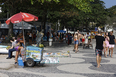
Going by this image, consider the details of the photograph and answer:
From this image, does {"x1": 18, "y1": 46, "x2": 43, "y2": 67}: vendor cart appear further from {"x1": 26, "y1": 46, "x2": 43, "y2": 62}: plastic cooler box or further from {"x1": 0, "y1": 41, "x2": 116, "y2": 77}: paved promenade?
{"x1": 0, "y1": 41, "x2": 116, "y2": 77}: paved promenade

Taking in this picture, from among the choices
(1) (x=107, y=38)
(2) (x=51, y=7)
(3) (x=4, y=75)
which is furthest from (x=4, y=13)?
(3) (x=4, y=75)

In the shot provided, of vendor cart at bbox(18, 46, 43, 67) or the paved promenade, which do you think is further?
Result: vendor cart at bbox(18, 46, 43, 67)

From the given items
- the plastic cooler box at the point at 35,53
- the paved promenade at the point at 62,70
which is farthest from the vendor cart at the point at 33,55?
the paved promenade at the point at 62,70

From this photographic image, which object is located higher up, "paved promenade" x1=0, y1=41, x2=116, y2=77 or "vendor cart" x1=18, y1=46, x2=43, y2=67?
"vendor cart" x1=18, y1=46, x2=43, y2=67

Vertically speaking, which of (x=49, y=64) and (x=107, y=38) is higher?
(x=107, y=38)

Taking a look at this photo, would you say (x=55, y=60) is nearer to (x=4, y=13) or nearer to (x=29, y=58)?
(x=29, y=58)

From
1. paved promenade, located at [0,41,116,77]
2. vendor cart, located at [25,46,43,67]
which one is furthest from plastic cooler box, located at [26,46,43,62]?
paved promenade, located at [0,41,116,77]

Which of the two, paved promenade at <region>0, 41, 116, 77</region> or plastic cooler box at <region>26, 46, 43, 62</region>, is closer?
paved promenade at <region>0, 41, 116, 77</region>

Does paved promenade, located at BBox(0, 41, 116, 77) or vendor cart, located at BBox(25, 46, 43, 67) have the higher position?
vendor cart, located at BBox(25, 46, 43, 67)

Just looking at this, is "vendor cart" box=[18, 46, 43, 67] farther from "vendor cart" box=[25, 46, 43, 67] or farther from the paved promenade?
the paved promenade

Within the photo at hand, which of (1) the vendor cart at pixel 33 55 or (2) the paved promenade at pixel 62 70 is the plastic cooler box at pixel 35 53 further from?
(2) the paved promenade at pixel 62 70

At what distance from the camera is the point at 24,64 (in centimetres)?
1031

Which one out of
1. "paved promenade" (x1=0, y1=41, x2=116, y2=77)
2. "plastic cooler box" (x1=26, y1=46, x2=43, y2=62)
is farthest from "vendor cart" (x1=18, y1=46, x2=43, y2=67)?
"paved promenade" (x1=0, y1=41, x2=116, y2=77)

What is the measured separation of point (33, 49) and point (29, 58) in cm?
46
